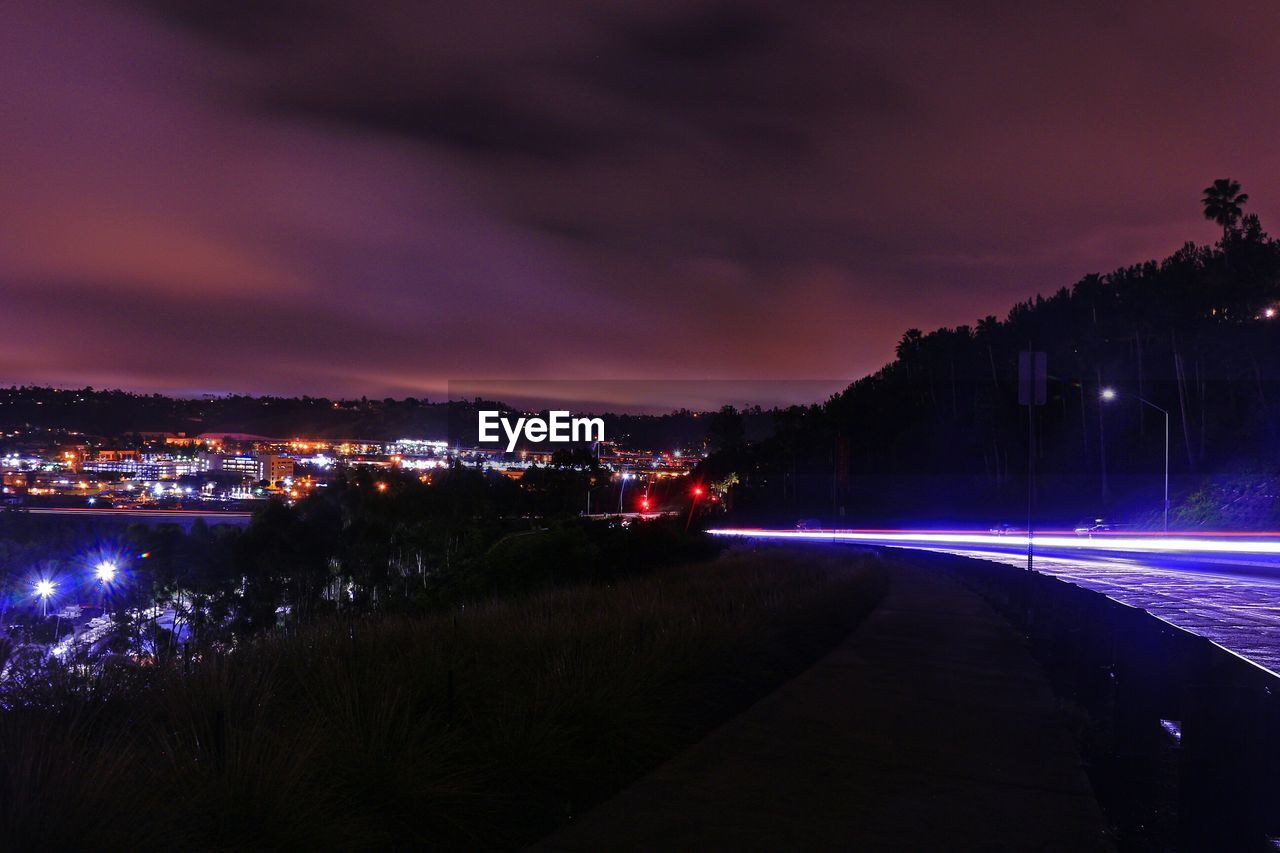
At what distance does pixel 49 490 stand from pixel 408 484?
75332 mm

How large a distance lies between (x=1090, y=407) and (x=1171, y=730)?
226ft

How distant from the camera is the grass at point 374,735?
4.43 m

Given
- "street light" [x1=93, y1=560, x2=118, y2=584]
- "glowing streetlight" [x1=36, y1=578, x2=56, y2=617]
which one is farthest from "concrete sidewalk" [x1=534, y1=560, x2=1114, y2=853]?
"street light" [x1=93, y1=560, x2=118, y2=584]

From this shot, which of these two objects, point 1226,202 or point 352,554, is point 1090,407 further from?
point 352,554

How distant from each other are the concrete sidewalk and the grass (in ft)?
1.40

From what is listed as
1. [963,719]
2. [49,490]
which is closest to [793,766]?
[963,719]

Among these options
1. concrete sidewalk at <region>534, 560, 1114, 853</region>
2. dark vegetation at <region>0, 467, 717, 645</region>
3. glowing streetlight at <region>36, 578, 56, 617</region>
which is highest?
concrete sidewalk at <region>534, 560, 1114, 853</region>

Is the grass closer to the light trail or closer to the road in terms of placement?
the road

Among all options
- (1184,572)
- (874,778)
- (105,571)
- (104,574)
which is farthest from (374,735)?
(104,574)

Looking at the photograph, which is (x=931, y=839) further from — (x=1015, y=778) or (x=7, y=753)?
(x=7, y=753)

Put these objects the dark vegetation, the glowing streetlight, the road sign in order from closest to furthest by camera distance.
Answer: the road sign < the dark vegetation < the glowing streetlight

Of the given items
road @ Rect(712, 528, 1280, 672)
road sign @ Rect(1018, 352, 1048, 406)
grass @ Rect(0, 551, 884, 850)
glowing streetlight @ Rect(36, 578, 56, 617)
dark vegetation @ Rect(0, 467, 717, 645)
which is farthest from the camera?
glowing streetlight @ Rect(36, 578, 56, 617)

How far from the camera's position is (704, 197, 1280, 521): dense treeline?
59875 millimetres

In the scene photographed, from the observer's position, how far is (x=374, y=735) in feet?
19.1
